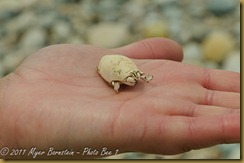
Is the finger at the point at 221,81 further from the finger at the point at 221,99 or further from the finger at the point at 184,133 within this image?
the finger at the point at 184,133

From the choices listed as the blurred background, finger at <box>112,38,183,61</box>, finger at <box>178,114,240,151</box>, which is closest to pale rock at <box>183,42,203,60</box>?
the blurred background

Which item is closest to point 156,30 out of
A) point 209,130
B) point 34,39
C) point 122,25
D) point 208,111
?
point 122,25

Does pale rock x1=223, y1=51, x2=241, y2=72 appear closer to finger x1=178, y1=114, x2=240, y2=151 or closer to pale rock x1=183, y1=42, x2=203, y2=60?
pale rock x1=183, y1=42, x2=203, y2=60

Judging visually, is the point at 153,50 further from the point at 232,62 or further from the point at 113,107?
the point at 232,62

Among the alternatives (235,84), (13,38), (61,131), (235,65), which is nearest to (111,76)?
(61,131)

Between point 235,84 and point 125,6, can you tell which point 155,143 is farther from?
point 125,6

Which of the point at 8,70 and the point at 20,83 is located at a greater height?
the point at 20,83
